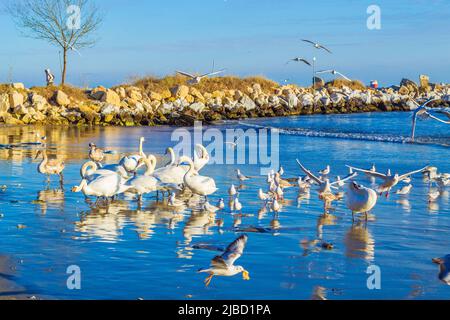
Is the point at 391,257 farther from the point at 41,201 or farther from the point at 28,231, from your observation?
the point at 41,201

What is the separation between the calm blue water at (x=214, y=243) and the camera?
273 inches

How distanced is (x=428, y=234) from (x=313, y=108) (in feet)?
127

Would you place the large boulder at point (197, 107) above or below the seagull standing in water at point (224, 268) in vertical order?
above

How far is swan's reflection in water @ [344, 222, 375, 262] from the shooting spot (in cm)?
833

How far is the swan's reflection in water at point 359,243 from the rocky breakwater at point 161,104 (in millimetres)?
23600

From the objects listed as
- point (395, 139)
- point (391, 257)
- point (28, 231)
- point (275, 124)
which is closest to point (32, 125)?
point (275, 124)

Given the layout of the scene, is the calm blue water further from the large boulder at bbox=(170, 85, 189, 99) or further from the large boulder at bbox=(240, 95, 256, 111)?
the large boulder at bbox=(240, 95, 256, 111)

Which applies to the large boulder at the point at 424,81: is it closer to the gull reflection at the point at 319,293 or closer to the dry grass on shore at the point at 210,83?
the dry grass on shore at the point at 210,83

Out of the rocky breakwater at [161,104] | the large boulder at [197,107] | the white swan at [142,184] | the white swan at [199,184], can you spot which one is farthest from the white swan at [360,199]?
the large boulder at [197,107]

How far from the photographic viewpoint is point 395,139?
28.1m

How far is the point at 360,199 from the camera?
10.3 meters

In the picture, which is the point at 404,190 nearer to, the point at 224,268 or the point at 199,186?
the point at 199,186


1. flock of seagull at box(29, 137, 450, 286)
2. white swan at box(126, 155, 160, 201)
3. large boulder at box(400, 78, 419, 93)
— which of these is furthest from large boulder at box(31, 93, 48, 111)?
large boulder at box(400, 78, 419, 93)

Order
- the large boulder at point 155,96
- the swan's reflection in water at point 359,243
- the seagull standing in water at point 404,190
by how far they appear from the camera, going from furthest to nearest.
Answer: the large boulder at point 155,96 → the seagull standing in water at point 404,190 → the swan's reflection in water at point 359,243
